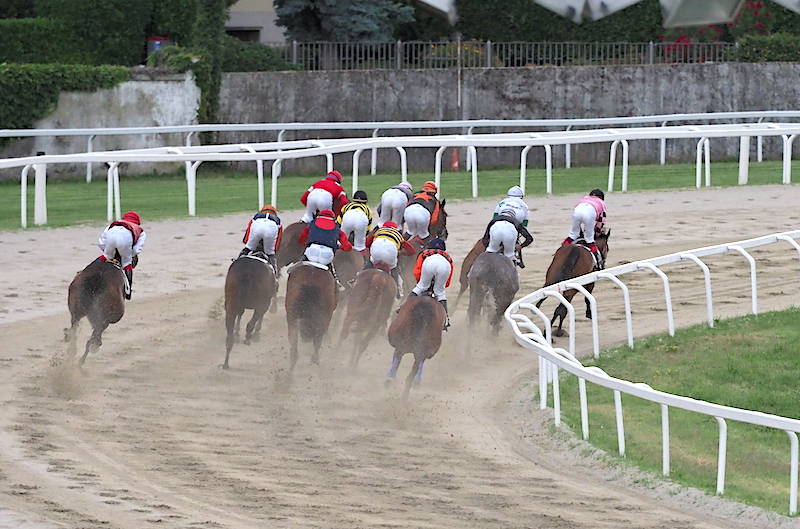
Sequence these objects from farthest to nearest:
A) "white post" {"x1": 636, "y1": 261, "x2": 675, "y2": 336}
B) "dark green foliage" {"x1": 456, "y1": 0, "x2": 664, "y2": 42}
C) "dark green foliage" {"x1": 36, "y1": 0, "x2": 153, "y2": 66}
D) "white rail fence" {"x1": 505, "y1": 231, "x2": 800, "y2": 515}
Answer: "dark green foliage" {"x1": 456, "y1": 0, "x2": 664, "y2": 42}
"dark green foliage" {"x1": 36, "y1": 0, "x2": 153, "y2": 66}
"white post" {"x1": 636, "y1": 261, "x2": 675, "y2": 336}
"white rail fence" {"x1": 505, "y1": 231, "x2": 800, "y2": 515}

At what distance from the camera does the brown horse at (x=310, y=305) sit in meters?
11.0

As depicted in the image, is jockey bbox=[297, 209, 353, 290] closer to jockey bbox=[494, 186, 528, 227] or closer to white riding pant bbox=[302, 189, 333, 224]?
white riding pant bbox=[302, 189, 333, 224]

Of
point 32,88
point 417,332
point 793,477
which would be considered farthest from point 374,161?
point 793,477

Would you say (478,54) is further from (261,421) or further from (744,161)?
(261,421)

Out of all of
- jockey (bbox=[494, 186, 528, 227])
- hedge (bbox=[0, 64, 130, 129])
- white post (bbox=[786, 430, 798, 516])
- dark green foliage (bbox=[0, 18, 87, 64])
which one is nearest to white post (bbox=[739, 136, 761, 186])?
jockey (bbox=[494, 186, 528, 227])

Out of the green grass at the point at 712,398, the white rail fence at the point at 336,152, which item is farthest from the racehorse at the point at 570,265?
the white rail fence at the point at 336,152

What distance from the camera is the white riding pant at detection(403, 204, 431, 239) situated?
12.8 m

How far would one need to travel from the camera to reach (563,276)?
1233 cm

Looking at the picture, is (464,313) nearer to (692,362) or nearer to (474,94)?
(692,362)

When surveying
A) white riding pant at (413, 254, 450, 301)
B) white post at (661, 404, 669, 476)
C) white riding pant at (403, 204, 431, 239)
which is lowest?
white post at (661, 404, 669, 476)

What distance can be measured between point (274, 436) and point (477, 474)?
1.38m

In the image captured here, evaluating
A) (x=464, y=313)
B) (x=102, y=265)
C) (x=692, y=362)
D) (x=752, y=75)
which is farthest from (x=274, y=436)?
(x=752, y=75)

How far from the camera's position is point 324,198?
42.6ft

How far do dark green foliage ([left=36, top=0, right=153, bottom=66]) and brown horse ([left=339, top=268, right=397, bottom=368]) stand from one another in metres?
14.7
